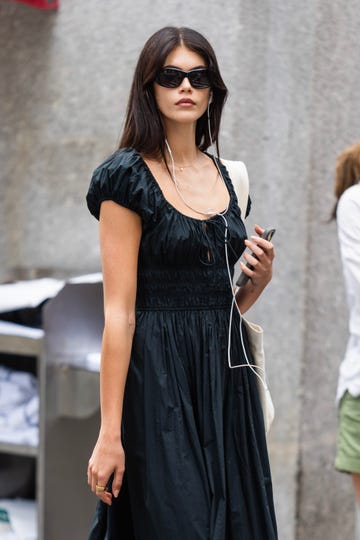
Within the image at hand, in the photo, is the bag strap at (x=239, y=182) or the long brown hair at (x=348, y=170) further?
the long brown hair at (x=348, y=170)

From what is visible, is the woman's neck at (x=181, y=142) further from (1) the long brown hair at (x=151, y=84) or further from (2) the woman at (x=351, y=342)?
(2) the woman at (x=351, y=342)

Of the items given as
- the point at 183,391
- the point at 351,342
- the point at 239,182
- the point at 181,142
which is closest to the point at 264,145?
the point at 351,342

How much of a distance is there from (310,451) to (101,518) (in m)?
1.99

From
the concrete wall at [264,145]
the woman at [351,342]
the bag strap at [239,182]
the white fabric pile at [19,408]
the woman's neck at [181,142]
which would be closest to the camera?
the woman's neck at [181,142]

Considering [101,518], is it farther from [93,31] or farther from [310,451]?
[93,31]

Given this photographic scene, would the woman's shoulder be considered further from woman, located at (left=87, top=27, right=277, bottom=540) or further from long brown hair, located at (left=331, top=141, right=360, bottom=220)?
long brown hair, located at (left=331, top=141, right=360, bottom=220)

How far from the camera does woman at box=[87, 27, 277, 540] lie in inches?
91.7

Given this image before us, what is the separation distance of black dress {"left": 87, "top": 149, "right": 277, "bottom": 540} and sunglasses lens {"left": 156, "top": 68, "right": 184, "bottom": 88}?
0.65ft

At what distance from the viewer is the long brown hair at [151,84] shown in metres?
2.39

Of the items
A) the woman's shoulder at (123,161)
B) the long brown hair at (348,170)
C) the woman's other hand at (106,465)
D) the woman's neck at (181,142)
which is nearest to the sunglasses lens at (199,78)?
the woman's neck at (181,142)

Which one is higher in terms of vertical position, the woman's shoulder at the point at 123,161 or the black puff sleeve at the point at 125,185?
the woman's shoulder at the point at 123,161

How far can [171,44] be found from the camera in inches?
93.8

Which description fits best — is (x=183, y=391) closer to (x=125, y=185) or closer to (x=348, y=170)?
(x=125, y=185)

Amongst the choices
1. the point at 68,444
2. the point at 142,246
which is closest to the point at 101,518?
the point at 142,246
